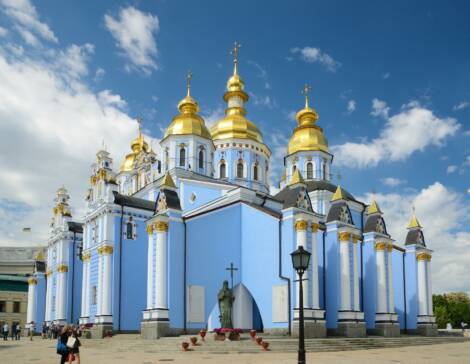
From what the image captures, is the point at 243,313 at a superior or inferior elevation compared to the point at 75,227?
inferior

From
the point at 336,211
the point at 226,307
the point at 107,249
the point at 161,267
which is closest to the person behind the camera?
the point at 226,307

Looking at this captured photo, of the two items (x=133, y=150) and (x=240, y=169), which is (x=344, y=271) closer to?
(x=240, y=169)

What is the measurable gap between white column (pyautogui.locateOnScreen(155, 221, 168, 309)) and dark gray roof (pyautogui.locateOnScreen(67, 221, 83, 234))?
14294 millimetres

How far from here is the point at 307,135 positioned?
127 ft

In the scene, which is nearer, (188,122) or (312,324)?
(312,324)

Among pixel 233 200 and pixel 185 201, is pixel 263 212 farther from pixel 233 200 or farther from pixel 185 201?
pixel 185 201

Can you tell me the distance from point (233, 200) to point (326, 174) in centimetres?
1312

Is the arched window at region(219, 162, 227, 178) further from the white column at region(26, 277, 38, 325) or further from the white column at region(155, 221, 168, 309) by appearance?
the white column at region(26, 277, 38, 325)

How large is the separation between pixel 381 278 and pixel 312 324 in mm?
6844

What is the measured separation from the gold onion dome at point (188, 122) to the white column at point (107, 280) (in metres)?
8.93

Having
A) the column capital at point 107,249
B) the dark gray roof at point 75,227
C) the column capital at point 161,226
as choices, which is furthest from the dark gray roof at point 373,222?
the dark gray roof at point 75,227

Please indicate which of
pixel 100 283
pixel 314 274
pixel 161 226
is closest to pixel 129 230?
pixel 100 283

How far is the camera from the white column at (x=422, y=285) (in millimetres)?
31375

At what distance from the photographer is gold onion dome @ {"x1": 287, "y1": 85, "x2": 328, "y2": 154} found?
38188 millimetres
